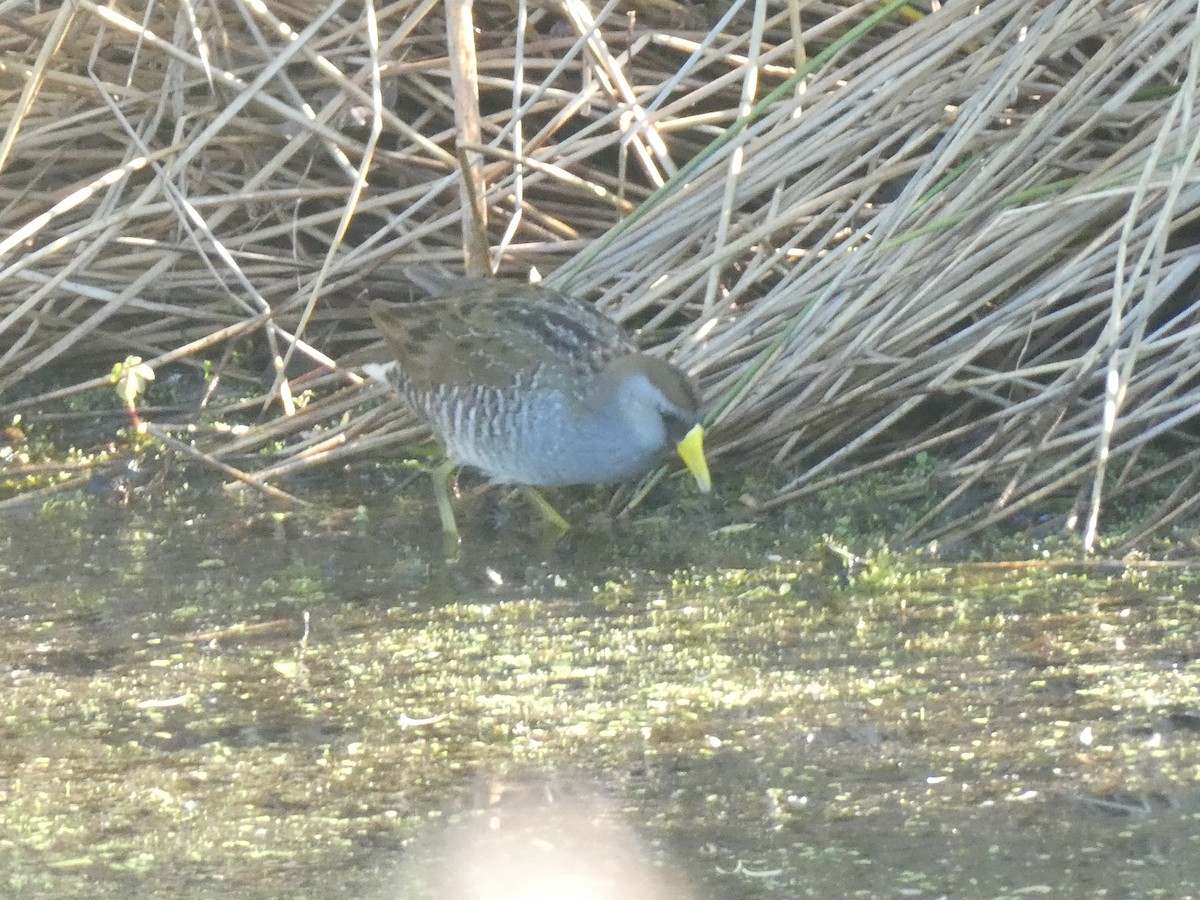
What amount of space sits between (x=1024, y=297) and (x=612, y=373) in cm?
100

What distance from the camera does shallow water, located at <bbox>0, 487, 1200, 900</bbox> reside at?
217cm

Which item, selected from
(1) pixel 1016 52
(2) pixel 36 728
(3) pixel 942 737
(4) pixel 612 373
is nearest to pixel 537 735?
(3) pixel 942 737

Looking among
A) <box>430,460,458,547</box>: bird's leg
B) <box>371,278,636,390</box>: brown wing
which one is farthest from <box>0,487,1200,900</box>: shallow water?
<box>371,278,636,390</box>: brown wing

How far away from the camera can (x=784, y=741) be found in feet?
8.41

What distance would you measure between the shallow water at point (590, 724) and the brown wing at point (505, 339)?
44cm

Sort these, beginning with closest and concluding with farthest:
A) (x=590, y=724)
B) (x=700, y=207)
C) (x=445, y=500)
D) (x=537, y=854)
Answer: (x=537, y=854) → (x=590, y=724) → (x=445, y=500) → (x=700, y=207)

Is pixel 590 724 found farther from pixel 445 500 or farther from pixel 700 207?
pixel 700 207

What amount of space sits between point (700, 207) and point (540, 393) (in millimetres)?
845

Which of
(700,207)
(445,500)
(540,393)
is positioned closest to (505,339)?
(540,393)

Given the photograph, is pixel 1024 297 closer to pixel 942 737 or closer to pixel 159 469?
pixel 942 737

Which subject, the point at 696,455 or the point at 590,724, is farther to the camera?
the point at 696,455

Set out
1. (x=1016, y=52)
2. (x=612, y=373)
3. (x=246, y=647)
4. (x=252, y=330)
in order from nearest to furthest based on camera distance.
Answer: (x=246, y=647)
(x=612, y=373)
(x=1016, y=52)
(x=252, y=330)

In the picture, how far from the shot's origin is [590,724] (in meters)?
2.69

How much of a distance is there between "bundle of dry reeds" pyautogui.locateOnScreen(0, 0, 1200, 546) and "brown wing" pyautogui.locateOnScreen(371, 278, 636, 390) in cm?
31
